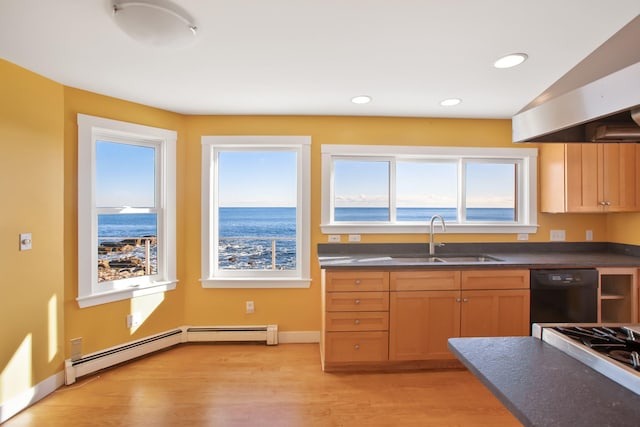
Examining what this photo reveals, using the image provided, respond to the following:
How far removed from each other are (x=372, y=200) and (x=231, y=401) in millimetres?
2091

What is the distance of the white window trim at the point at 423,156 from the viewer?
3061mm

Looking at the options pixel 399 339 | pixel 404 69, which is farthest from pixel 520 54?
pixel 399 339

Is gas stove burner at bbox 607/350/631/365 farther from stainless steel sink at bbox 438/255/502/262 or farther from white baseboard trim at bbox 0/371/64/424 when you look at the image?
white baseboard trim at bbox 0/371/64/424

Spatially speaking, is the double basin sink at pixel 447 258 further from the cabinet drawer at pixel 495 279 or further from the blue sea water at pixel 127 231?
the blue sea water at pixel 127 231

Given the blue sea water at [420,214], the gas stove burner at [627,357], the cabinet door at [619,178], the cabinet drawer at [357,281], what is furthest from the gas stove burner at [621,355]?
the cabinet door at [619,178]

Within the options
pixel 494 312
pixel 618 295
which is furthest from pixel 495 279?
pixel 618 295

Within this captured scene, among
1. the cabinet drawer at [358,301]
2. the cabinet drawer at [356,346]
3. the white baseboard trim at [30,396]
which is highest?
the cabinet drawer at [358,301]

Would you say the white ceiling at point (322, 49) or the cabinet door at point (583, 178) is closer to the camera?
the white ceiling at point (322, 49)

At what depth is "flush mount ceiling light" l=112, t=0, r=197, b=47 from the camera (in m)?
1.40

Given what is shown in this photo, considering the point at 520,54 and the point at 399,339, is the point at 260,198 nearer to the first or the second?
the point at 399,339

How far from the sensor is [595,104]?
2.46 ft

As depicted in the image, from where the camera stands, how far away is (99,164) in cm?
264

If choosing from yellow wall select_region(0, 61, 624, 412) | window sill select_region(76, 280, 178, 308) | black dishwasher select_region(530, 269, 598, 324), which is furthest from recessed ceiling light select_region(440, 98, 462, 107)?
window sill select_region(76, 280, 178, 308)

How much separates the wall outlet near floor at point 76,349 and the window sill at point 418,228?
85.6 inches
